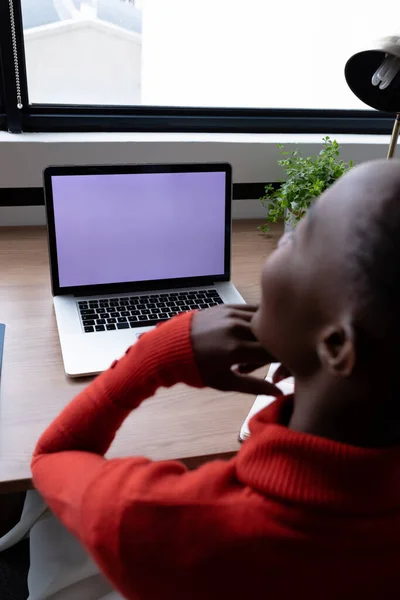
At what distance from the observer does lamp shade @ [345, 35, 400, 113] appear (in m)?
1.02

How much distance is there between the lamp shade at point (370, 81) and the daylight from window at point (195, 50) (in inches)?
21.4

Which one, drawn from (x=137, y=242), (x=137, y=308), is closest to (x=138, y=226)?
(x=137, y=242)

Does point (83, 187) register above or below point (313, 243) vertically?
below

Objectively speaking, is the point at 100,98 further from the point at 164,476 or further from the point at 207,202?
the point at 164,476

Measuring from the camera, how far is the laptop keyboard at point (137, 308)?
0.97 m

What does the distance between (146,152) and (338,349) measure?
107 centimetres

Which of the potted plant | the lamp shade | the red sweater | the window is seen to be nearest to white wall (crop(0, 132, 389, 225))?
the window

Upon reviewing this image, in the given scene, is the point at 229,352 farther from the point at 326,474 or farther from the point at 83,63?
the point at 83,63

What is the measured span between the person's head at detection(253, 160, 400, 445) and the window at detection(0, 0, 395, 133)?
3.69 feet

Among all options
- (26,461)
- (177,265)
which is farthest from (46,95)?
(26,461)

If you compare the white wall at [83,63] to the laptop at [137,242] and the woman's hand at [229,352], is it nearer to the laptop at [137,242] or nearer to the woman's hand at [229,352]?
the laptop at [137,242]

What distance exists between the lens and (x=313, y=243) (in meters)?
0.43

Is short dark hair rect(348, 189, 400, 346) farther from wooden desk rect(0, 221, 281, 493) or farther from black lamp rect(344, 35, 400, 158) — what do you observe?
black lamp rect(344, 35, 400, 158)

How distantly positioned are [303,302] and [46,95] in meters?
1.22
